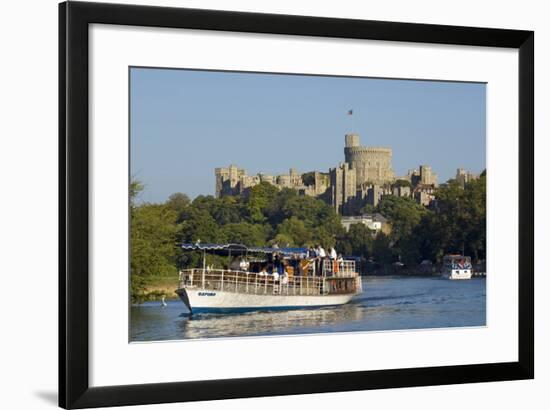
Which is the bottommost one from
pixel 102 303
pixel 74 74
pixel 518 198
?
pixel 102 303

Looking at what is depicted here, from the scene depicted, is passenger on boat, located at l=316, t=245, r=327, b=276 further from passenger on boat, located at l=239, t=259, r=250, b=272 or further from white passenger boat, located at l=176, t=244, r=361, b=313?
passenger on boat, located at l=239, t=259, r=250, b=272

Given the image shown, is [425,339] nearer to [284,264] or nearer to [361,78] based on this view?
[284,264]

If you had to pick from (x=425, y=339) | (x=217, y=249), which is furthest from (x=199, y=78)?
(x=425, y=339)

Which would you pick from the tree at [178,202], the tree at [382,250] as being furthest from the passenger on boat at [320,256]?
the tree at [178,202]

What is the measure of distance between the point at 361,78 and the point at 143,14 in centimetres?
157

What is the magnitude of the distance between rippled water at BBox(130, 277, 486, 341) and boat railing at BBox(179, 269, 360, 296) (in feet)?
0.54

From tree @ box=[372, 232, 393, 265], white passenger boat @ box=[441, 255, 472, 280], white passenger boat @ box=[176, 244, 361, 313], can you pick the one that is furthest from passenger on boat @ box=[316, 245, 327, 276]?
white passenger boat @ box=[441, 255, 472, 280]

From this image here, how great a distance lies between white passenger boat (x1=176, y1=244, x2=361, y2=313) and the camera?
280 inches

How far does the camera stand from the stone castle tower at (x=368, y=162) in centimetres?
743

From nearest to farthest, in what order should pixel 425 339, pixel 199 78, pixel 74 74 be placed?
pixel 74 74 < pixel 199 78 < pixel 425 339

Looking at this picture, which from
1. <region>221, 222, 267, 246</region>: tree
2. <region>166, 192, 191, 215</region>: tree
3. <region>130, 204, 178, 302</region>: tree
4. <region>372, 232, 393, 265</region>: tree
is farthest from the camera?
<region>372, 232, 393, 265</region>: tree

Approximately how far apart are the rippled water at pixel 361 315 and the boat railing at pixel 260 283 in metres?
0.17

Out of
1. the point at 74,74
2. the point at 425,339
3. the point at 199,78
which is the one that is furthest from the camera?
the point at 425,339

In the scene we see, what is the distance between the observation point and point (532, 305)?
7805 mm
